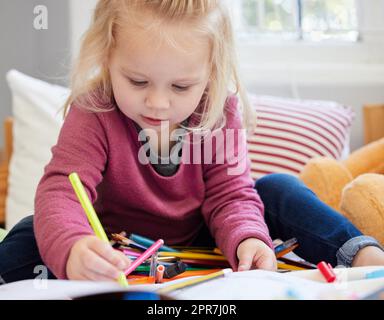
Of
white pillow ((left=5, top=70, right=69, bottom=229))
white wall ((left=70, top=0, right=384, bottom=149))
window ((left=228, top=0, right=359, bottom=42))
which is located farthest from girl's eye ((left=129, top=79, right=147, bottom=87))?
window ((left=228, top=0, right=359, bottom=42))

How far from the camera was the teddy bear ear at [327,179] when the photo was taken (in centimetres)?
92

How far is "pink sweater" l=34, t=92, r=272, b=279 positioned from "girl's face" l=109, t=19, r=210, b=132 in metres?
0.06

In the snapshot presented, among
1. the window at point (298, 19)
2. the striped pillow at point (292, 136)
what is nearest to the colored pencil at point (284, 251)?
the striped pillow at point (292, 136)

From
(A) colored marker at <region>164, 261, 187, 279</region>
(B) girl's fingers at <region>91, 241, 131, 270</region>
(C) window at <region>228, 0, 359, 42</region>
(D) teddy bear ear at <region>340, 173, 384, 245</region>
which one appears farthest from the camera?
(C) window at <region>228, 0, 359, 42</region>

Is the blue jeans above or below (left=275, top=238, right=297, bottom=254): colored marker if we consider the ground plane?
above

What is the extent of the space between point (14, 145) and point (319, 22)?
711mm

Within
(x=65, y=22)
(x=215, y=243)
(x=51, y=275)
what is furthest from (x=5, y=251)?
(x=65, y=22)

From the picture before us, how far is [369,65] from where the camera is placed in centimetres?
141

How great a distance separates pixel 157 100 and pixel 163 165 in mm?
135

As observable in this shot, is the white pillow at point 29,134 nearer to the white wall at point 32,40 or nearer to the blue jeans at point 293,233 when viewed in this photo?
the white wall at point 32,40

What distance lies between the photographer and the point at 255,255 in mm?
697

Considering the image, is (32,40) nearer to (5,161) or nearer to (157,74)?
(5,161)

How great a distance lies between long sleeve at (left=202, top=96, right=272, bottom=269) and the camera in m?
0.75

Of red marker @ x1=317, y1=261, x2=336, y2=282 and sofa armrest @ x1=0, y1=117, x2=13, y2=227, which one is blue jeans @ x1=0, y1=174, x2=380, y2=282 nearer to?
red marker @ x1=317, y1=261, x2=336, y2=282
